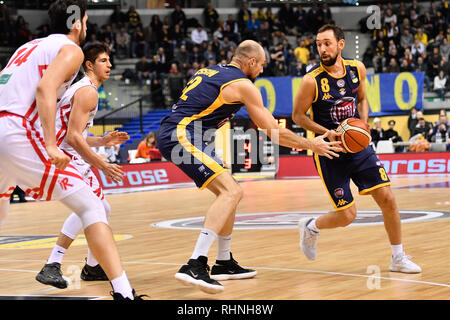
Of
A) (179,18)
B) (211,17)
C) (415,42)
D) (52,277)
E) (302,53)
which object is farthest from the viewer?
(211,17)

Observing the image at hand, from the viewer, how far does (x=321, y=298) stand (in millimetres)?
5090

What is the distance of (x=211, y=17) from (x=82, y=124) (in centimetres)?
2220

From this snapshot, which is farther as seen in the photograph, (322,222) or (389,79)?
(389,79)

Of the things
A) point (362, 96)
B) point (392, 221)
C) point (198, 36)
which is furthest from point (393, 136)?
point (392, 221)

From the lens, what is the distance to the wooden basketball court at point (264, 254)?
5.50 meters

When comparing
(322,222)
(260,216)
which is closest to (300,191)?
(260,216)

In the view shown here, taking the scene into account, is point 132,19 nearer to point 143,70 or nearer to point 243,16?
point 143,70

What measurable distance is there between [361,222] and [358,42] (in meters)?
17.7

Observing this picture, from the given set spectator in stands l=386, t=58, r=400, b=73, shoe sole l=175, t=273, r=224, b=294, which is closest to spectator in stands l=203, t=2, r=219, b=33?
spectator in stands l=386, t=58, r=400, b=73

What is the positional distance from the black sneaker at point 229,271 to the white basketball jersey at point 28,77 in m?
2.28

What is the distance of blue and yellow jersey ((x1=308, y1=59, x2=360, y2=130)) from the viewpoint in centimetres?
649

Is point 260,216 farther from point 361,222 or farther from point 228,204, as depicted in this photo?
point 228,204

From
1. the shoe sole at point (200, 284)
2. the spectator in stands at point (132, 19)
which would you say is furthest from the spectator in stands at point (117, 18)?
the shoe sole at point (200, 284)

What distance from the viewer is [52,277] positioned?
5.74 m
